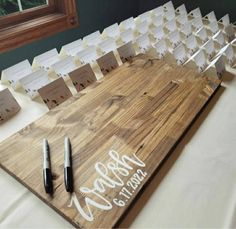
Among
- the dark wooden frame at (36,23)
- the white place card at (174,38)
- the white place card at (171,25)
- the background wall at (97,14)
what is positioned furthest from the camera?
the background wall at (97,14)

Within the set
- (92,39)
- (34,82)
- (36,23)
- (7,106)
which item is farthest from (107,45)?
(36,23)

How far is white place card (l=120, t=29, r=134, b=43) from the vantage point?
1067 mm

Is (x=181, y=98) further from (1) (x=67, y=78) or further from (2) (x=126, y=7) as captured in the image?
(2) (x=126, y=7)

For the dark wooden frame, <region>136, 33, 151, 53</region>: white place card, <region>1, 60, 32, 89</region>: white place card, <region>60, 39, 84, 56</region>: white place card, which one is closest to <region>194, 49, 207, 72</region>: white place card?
<region>136, 33, 151, 53</region>: white place card

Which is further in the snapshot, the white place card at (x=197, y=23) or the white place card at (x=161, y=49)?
the white place card at (x=197, y=23)

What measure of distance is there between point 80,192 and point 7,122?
0.34 metres

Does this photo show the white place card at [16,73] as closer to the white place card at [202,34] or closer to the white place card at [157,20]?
the white place card at [157,20]

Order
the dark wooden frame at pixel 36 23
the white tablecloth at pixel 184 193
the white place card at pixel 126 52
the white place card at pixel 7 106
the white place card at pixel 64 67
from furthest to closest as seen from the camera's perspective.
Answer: the dark wooden frame at pixel 36 23
the white place card at pixel 126 52
the white place card at pixel 64 67
the white place card at pixel 7 106
the white tablecloth at pixel 184 193

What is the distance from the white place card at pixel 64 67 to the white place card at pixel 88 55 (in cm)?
5

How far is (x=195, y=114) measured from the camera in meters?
0.70

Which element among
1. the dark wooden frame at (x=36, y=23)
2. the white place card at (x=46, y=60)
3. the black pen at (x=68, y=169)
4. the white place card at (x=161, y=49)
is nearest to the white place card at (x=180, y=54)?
the white place card at (x=161, y=49)

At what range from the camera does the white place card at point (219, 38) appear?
1.12 metres

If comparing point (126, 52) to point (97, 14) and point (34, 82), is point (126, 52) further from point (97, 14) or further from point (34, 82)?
point (97, 14)

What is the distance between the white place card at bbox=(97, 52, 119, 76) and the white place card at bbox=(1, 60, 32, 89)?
23 cm
